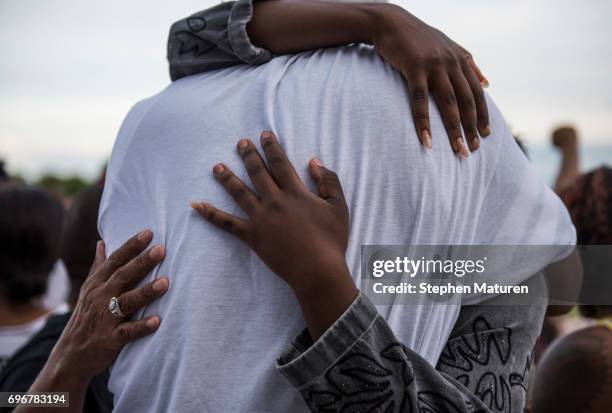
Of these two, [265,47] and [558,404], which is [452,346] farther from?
[558,404]

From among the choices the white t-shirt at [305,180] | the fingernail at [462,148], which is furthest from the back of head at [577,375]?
the fingernail at [462,148]

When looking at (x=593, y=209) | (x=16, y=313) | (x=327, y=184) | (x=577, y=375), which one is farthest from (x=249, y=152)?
(x=16, y=313)

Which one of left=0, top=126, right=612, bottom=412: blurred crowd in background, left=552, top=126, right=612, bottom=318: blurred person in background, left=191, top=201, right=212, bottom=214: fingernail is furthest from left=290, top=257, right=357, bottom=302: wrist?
left=552, top=126, right=612, bottom=318: blurred person in background

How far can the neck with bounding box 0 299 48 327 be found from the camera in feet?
11.3

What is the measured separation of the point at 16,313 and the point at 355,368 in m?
2.71

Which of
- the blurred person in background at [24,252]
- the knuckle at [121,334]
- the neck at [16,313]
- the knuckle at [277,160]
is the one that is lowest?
the neck at [16,313]

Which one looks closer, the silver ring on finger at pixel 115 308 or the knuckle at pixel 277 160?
the knuckle at pixel 277 160

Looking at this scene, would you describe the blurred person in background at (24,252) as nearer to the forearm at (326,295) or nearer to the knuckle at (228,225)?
the knuckle at (228,225)

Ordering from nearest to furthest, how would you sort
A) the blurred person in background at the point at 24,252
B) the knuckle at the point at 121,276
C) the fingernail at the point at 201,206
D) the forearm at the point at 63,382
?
the fingernail at the point at 201,206 < the knuckle at the point at 121,276 < the forearm at the point at 63,382 < the blurred person in background at the point at 24,252

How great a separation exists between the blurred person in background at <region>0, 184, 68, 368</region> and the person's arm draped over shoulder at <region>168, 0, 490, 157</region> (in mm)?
2183

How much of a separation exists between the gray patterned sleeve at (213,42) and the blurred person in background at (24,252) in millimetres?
2100

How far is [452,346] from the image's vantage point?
1.38m

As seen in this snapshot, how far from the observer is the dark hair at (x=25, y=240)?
3400 millimetres

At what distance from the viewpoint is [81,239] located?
9.02 feet
